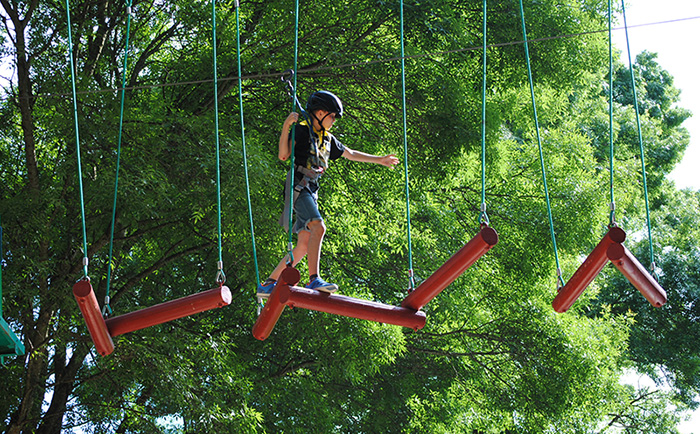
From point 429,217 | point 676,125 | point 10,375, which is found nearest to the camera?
point 10,375

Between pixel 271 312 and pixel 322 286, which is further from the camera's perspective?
pixel 271 312

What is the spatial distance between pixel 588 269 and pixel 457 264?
85 centimetres

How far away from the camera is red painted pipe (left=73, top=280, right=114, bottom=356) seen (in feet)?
14.8

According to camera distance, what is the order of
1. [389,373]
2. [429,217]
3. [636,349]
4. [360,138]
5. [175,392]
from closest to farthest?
1. [175,392]
2. [360,138]
3. [429,217]
4. [389,373]
5. [636,349]

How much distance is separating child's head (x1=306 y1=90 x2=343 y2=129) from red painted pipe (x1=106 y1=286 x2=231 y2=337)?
111cm

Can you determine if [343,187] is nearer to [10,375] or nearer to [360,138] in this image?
[360,138]

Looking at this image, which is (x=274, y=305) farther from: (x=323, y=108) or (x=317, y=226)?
(x=323, y=108)

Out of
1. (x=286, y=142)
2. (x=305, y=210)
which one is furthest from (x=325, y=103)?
(x=305, y=210)

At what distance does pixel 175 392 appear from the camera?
786 centimetres

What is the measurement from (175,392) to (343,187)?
347 cm

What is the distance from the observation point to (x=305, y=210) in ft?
15.2

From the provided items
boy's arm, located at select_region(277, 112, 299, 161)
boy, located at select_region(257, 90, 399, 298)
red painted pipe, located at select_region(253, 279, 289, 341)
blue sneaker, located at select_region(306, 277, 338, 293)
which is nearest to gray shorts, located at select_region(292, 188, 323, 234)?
boy, located at select_region(257, 90, 399, 298)

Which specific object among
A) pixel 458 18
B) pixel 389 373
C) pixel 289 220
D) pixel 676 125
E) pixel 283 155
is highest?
pixel 676 125

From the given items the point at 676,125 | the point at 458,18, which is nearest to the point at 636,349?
the point at 676,125
